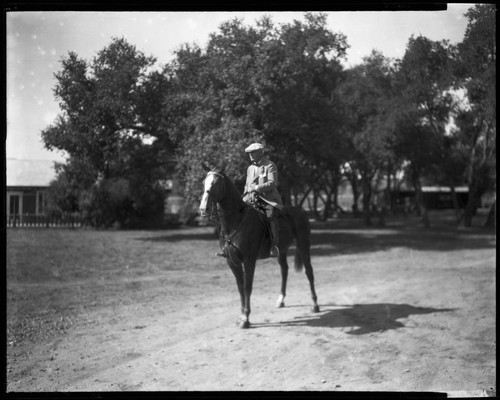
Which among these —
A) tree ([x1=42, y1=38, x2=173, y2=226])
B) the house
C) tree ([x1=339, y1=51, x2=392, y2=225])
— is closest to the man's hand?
tree ([x1=42, y1=38, x2=173, y2=226])

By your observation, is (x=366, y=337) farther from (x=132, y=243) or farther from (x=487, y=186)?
(x=487, y=186)

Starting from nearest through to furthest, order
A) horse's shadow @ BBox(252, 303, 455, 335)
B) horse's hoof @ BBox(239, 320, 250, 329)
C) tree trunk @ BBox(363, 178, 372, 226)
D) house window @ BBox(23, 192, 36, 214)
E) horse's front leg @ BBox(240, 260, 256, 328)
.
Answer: horse's front leg @ BBox(240, 260, 256, 328)
horse's hoof @ BBox(239, 320, 250, 329)
horse's shadow @ BBox(252, 303, 455, 335)
house window @ BBox(23, 192, 36, 214)
tree trunk @ BBox(363, 178, 372, 226)

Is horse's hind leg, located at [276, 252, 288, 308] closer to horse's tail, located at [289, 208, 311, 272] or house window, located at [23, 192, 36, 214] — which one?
horse's tail, located at [289, 208, 311, 272]

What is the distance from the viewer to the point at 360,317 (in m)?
8.30

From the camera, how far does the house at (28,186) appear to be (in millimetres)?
7145

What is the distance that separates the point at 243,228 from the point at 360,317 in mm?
3202

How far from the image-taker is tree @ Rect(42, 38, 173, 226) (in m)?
6.27

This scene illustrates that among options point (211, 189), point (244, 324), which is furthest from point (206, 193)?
point (244, 324)

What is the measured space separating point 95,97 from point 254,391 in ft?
15.4

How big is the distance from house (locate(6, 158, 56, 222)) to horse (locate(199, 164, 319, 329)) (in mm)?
3018

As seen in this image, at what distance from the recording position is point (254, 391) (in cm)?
500

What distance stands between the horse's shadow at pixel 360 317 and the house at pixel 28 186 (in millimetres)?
4653

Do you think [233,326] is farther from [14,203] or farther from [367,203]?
[367,203]

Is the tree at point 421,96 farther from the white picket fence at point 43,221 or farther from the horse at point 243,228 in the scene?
the white picket fence at point 43,221
